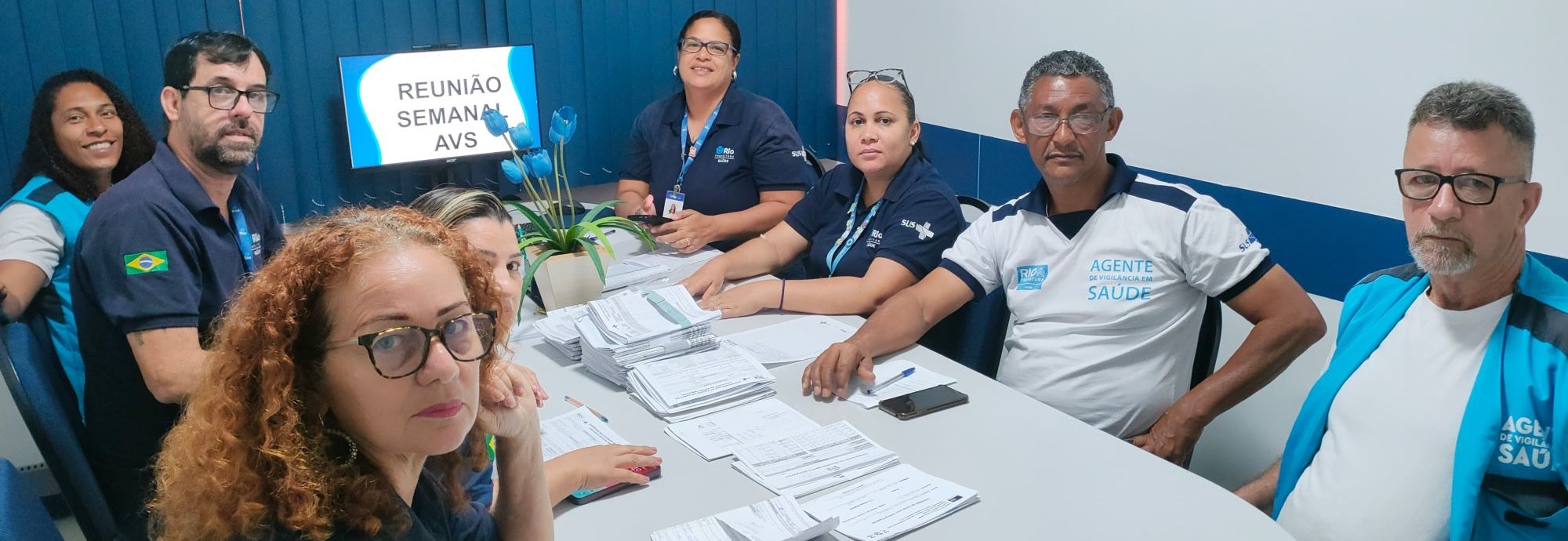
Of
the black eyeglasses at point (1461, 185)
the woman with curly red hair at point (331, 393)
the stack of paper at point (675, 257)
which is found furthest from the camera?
the stack of paper at point (675, 257)

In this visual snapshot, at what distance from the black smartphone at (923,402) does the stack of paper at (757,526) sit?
1.41 ft

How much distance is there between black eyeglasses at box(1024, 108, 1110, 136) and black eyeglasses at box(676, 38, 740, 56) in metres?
1.64

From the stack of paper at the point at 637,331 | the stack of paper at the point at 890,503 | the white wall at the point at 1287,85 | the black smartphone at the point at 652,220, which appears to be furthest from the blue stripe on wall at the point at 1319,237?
the stack of paper at the point at 890,503

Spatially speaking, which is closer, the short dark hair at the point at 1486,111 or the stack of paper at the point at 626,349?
the short dark hair at the point at 1486,111

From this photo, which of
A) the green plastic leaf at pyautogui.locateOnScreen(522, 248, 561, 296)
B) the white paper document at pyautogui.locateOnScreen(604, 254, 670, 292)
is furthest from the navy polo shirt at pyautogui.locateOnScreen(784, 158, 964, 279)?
the green plastic leaf at pyautogui.locateOnScreen(522, 248, 561, 296)

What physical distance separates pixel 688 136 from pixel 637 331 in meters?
1.74

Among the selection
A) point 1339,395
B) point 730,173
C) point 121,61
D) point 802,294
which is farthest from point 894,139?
point 121,61

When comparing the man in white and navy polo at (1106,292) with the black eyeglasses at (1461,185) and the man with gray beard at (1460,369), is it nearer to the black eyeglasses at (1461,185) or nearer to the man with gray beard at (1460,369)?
the man with gray beard at (1460,369)

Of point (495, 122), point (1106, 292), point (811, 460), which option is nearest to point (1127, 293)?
point (1106, 292)

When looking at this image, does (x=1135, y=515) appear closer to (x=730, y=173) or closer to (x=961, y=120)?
(x=730, y=173)

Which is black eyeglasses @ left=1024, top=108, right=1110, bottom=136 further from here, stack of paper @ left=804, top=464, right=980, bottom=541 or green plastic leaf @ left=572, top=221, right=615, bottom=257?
green plastic leaf @ left=572, top=221, right=615, bottom=257

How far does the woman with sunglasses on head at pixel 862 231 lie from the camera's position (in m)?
2.61

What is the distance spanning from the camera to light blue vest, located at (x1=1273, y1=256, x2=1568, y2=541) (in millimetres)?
1521

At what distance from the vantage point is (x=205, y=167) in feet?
7.21
